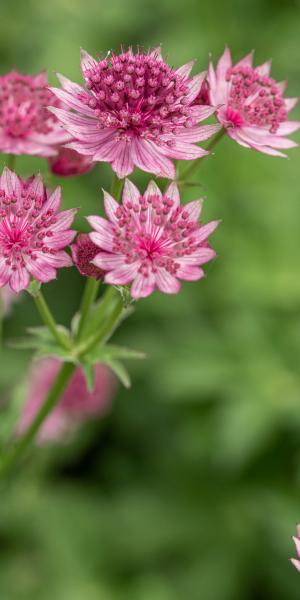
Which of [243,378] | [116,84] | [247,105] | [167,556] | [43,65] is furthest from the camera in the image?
[43,65]

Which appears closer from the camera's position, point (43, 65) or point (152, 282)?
point (152, 282)

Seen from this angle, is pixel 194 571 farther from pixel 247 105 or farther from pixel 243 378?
pixel 247 105

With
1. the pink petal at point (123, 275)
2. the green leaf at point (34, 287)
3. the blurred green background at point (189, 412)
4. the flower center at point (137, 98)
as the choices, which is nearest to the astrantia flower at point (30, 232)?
the green leaf at point (34, 287)

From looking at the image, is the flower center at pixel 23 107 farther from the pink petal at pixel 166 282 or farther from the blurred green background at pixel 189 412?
the blurred green background at pixel 189 412

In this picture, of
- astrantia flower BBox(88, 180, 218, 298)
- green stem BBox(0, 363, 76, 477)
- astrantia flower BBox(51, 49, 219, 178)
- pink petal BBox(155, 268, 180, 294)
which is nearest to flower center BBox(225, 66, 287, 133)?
astrantia flower BBox(51, 49, 219, 178)

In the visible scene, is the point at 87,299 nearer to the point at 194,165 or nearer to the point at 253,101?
the point at 194,165

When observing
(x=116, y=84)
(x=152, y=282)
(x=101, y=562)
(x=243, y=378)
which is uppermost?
(x=116, y=84)

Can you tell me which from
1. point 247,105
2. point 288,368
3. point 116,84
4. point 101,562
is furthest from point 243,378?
point 116,84
